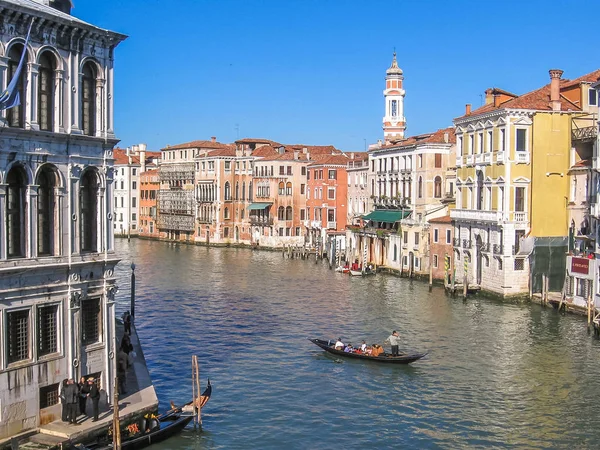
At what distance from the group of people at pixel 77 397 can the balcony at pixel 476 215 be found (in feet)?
79.8

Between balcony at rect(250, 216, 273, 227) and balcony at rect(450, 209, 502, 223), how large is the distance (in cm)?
2882

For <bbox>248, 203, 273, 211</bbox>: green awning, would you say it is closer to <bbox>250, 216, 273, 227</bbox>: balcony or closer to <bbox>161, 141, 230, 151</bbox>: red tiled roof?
<bbox>250, 216, 273, 227</bbox>: balcony

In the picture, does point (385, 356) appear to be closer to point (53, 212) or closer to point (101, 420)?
point (101, 420)

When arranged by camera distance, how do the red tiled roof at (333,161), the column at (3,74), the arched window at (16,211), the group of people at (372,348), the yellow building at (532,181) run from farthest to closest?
the red tiled roof at (333,161) → the yellow building at (532,181) → the group of people at (372,348) → the arched window at (16,211) → the column at (3,74)

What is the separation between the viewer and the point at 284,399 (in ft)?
65.3

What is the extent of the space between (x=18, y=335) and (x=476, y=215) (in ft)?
90.1

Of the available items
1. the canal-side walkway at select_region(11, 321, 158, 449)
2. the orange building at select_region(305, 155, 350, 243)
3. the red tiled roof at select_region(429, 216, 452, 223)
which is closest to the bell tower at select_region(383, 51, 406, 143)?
the orange building at select_region(305, 155, 350, 243)

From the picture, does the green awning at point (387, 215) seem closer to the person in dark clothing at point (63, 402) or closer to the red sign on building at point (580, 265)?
the red sign on building at point (580, 265)

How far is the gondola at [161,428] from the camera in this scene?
14.7 meters

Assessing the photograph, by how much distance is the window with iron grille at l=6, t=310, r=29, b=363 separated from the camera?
1375 centimetres

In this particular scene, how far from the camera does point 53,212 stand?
14578mm

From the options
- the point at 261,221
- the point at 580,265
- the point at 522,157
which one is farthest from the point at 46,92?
the point at 261,221

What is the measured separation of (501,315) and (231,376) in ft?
43.8

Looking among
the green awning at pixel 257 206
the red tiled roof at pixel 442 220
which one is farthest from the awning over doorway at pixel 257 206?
the red tiled roof at pixel 442 220
